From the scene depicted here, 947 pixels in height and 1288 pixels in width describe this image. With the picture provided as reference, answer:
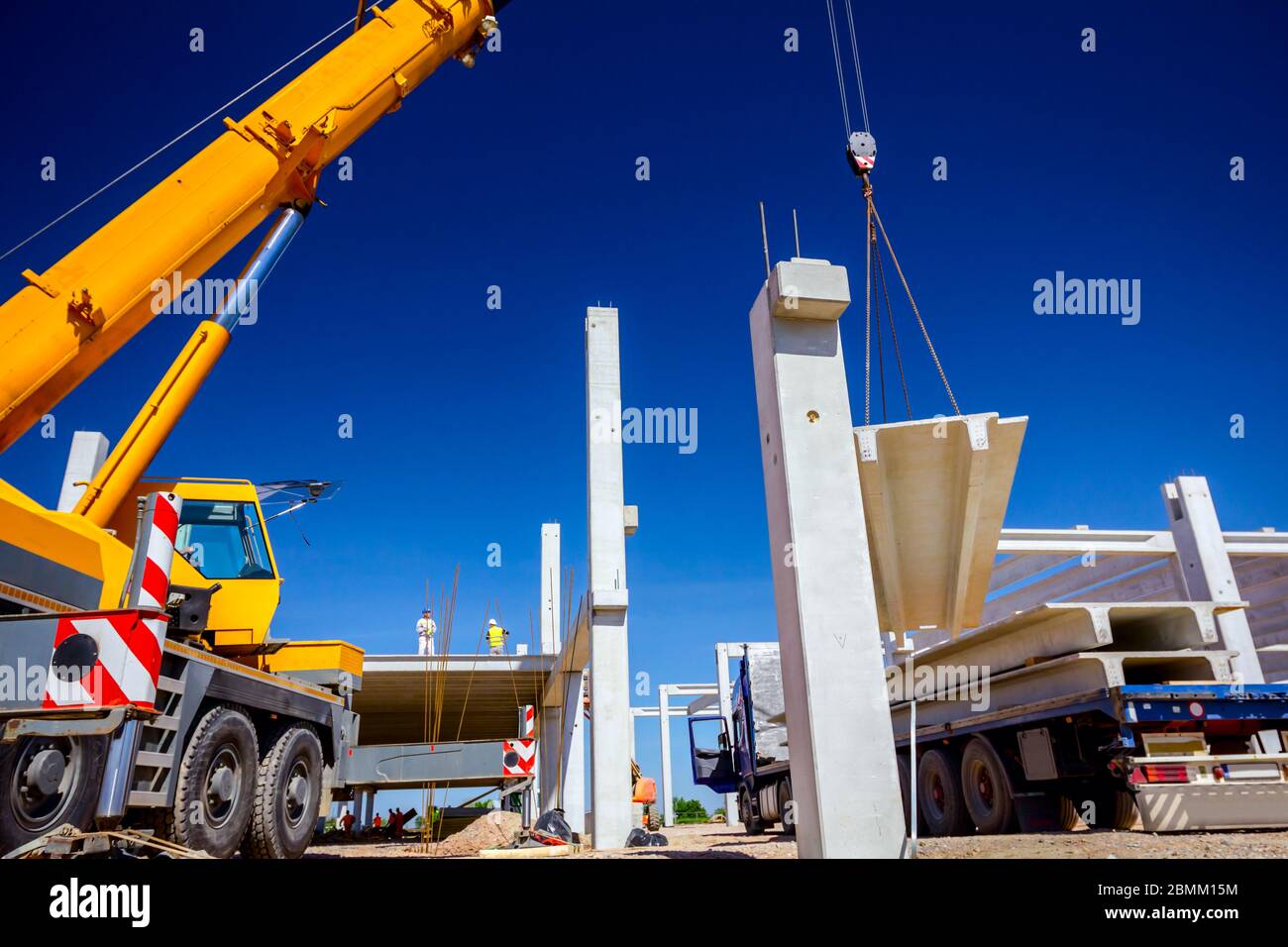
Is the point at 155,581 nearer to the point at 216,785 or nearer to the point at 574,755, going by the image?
the point at 216,785

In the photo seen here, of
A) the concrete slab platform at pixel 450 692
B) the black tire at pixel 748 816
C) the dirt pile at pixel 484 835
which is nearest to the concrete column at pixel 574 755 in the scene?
the concrete slab platform at pixel 450 692

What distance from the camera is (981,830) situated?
28.1ft

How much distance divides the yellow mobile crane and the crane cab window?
0.01 m

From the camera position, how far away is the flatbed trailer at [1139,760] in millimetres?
6426

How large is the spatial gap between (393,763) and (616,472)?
4.05 metres

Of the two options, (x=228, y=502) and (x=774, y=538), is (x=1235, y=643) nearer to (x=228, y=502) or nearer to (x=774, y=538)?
(x=774, y=538)

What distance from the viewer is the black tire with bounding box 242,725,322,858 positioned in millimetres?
6852

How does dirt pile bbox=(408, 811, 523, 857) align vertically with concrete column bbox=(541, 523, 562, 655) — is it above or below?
below

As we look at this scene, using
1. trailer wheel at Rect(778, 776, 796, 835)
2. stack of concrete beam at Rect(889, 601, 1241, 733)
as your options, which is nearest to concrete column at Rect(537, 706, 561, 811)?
trailer wheel at Rect(778, 776, 796, 835)

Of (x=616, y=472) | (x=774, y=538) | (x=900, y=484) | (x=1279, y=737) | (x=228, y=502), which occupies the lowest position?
(x=1279, y=737)

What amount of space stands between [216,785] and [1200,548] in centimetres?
1390

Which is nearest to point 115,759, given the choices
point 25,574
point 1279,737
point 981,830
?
point 25,574

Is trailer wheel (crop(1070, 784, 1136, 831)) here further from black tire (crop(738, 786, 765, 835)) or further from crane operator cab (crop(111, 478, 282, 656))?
crane operator cab (crop(111, 478, 282, 656))
